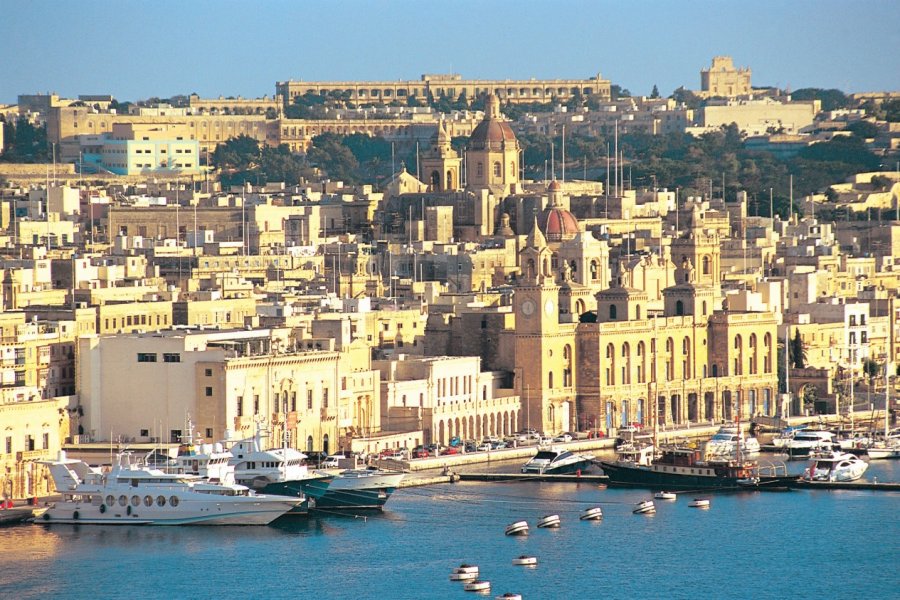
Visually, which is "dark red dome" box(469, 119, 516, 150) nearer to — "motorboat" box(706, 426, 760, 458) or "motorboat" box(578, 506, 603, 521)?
"motorboat" box(706, 426, 760, 458)

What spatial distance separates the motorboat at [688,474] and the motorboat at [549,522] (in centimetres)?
737

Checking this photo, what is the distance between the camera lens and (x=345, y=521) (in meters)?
72.6

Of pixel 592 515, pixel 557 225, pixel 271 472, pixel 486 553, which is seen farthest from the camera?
pixel 557 225

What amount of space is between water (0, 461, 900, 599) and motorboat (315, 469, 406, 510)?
392mm

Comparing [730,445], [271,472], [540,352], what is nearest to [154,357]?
[271,472]

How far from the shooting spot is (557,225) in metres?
104

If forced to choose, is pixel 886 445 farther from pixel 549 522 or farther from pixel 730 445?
pixel 549 522

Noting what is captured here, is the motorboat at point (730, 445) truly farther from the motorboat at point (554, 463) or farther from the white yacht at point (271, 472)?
the white yacht at point (271, 472)

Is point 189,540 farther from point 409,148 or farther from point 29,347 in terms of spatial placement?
point 409,148

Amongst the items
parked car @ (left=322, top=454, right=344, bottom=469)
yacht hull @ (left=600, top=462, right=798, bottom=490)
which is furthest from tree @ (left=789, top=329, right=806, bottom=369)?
parked car @ (left=322, top=454, right=344, bottom=469)

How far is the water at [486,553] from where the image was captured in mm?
63969

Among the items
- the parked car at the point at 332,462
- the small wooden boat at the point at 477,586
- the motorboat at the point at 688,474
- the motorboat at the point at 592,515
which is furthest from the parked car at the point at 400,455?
the small wooden boat at the point at 477,586

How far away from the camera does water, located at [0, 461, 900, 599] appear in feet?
210

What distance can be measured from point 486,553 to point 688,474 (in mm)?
12389
